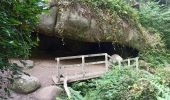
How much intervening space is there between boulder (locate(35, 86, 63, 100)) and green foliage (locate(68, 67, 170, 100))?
975 millimetres

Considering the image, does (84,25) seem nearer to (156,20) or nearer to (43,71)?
(43,71)

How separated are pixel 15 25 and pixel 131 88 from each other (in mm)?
4586

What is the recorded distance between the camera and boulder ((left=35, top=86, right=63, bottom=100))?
10.4 meters

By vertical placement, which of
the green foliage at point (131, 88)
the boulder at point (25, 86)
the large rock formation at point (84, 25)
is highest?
the large rock formation at point (84, 25)

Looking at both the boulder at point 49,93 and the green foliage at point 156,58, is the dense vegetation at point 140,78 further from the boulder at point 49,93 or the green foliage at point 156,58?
the boulder at point 49,93

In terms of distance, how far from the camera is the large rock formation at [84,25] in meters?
13.8

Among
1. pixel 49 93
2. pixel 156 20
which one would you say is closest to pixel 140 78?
pixel 49 93

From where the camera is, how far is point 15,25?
15.9ft

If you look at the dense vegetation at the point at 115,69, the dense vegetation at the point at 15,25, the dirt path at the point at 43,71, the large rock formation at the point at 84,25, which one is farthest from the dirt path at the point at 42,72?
the dense vegetation at the point at 15,25

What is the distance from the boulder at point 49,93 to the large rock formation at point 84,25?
3616mm

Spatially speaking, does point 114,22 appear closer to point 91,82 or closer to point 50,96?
point 91,82

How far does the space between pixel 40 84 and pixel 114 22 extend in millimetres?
5288

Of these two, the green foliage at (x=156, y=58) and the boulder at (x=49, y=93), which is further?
the green foliage at (x=156, y=58)

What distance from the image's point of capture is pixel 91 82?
12.0 m
